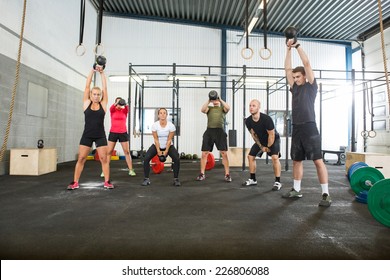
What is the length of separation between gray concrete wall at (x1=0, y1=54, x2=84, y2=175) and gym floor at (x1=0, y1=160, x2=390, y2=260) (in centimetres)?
202

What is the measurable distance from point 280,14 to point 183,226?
782cm

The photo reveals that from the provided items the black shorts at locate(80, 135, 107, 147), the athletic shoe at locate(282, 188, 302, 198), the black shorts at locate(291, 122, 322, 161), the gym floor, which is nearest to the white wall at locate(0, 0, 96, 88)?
the black shorts at locate(80, 135, 107, 147)

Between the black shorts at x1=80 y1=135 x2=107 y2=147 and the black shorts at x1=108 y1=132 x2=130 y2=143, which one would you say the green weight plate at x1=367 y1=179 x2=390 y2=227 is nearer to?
the black shorts at x1=80 y1=135 x2=107 y2=147

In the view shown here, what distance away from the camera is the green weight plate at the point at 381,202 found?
66.3 inches

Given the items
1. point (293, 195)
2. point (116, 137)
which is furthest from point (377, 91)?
point (116, 137)

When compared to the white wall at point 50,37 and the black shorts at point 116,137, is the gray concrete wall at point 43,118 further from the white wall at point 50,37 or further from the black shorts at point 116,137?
the black shorts at point 116,137

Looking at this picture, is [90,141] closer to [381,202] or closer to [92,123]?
[92,123]

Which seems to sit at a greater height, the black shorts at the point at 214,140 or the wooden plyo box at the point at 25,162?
the black shorts at the point at 214,140

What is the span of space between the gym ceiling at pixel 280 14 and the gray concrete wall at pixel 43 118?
133 inches

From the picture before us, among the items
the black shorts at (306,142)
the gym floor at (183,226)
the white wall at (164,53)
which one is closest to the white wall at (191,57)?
the white wall at (164,53)

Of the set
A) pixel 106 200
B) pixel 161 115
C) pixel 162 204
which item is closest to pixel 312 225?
pixel 162 204

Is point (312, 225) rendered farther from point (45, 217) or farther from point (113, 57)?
point (113, 57)

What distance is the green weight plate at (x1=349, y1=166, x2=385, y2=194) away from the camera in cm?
247

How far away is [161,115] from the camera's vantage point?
3.23m
